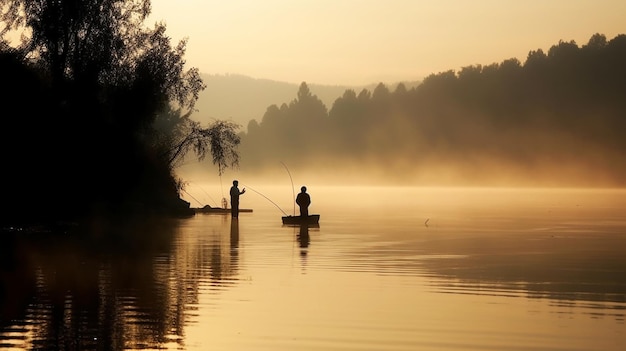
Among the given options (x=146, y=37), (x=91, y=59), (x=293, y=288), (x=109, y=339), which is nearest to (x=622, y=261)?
(x=293, y=288)

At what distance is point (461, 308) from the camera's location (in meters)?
18.5

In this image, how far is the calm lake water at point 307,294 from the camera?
1480 centimetres

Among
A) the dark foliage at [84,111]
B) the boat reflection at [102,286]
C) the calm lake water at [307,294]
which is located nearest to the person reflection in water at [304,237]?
the calm lake water at [307,294]

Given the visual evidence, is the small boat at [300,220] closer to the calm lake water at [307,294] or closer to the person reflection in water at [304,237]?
the person reflection in water at [304,237]

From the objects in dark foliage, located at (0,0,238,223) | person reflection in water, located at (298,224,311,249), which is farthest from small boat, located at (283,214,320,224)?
dark foliage, located at (0,0,238,223)

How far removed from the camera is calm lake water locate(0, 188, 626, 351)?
1480cm

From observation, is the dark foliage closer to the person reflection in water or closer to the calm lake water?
the calm lake water

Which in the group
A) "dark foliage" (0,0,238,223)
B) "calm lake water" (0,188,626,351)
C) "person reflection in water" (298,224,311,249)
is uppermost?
"dark foliage" (0,0,238,223)

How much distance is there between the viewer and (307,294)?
66.9ft

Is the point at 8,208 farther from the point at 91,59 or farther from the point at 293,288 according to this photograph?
the point at 293,288

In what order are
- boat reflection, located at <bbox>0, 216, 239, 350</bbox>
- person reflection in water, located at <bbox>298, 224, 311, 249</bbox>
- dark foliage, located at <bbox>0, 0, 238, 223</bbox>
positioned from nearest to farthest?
boat reflection, located at <bbox>0, 216, 239, 350</bbox>
person reflection in water, located at <bbox>298, 224, 311, 249</bbox>
dark foliage, located at <bbox>0, 0, 238, 223</bbox>

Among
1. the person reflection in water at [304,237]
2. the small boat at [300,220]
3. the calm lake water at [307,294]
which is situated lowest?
the calm lake water at [307,294]

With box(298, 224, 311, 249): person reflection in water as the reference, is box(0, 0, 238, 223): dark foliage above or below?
above

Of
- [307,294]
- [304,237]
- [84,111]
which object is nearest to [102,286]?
[307,294]
